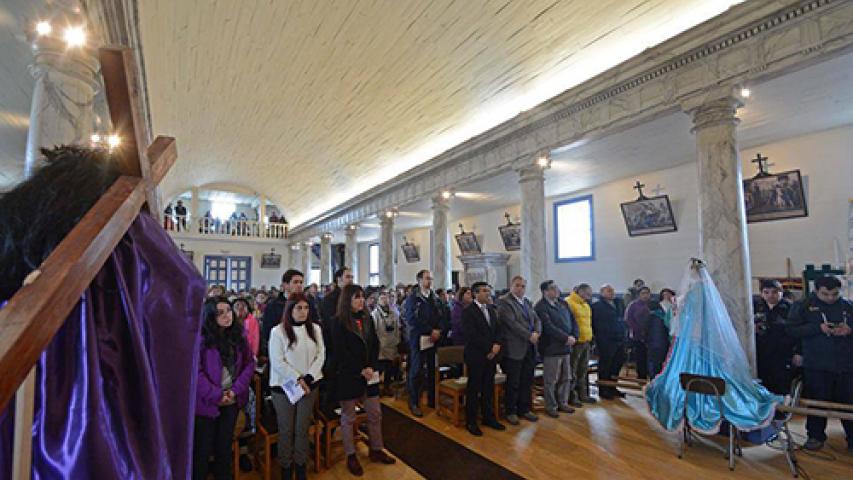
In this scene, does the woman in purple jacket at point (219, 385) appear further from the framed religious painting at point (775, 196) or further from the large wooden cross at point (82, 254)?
the framed religious painting at point (775, 196)

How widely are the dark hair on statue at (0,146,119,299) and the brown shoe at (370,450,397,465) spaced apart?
3.78 metres

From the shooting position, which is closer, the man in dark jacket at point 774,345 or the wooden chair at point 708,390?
the wooden chair at point 708,390

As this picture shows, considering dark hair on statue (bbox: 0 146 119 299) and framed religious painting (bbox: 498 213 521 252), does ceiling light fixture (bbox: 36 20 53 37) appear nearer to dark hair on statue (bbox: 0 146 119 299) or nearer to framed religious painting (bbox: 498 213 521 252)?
→ dark hair on statue (bbox: 0 146 119 299)

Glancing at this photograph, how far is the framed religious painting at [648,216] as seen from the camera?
9.05 metres

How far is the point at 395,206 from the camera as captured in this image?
1113cm

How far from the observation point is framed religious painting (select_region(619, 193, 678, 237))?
9047 mm

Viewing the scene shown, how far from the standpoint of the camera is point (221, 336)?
3301 mm

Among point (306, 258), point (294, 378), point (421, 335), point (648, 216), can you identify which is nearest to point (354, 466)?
point (294, 378)

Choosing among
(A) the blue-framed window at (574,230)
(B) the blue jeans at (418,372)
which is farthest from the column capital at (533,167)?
(A) the blue-framed window at (574,230)

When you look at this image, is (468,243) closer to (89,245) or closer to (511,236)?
(511,236)

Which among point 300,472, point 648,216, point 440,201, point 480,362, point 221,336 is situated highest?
point 440,201

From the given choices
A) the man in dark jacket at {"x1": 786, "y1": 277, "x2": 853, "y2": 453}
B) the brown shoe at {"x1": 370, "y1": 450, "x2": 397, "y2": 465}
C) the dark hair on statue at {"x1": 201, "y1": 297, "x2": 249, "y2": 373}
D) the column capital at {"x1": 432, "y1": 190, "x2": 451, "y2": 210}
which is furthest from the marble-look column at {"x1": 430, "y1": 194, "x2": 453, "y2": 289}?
the dark hair on statue at {"x1": 201, "y1": 297, "x2": 249, "y2": 373}

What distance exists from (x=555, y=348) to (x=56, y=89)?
17.6 ft

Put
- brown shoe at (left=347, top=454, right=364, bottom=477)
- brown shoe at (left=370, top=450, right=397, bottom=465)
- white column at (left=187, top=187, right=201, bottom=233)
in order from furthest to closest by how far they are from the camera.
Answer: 1. white column at (left=187, top=187, right=201, bottom=233)
2. brown shoe at (left=370, top=450, right=397, bottom=465)
3. brown shoe at (left=347, top=454, right=364, bottom=477)
